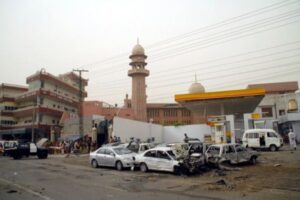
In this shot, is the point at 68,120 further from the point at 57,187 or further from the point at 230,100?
the point at 57,187

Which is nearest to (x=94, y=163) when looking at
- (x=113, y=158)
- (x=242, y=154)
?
(x=113, y=158)

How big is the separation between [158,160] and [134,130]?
25.9 m

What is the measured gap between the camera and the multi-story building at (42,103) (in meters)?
54.2

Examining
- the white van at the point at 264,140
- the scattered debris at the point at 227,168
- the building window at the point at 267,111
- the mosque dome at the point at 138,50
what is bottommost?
the scattered debris at the point at 227,168

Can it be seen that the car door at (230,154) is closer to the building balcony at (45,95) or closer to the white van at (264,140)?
the white van at (264,140)

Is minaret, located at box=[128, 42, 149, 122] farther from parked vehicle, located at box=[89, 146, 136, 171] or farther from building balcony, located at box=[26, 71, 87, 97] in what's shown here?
parked vehicle, located at box=[89, 146, 136, 171]

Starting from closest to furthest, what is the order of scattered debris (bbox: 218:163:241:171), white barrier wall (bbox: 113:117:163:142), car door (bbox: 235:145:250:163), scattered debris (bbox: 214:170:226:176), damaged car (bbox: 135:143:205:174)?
scattered debris (bbox: 214:170:226:176)
damaged car (bbox: 135:143:205:174)
scattered debris (bbox: 218:163:241:171)
car door (bbox: 235:145:250:163)
white barrier wall (bbox: 113:117:163:142)

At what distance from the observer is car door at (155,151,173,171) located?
55.1ft

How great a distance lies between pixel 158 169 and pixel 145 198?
7296mm

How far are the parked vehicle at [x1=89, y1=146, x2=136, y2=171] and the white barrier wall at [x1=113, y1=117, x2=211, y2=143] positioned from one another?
17405 millimetres

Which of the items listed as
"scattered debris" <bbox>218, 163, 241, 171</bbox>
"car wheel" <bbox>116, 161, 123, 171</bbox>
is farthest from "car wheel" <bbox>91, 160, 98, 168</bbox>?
"scattered debris" <bbox>218, 163, 241, 171</bbox>

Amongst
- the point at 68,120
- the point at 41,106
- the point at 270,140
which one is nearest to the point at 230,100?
the point at 270,140

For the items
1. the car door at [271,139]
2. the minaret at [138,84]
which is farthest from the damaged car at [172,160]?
the minaret at [138,84]

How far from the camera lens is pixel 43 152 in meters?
32.9
